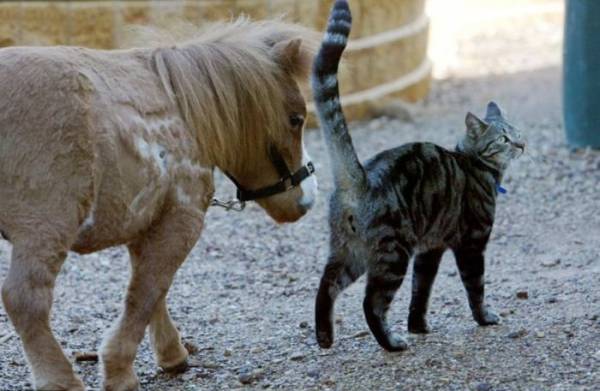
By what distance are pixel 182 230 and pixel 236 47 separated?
0.84 meters

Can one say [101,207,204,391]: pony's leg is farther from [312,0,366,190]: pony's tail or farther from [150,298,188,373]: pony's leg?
[312,0,366,190]: pony's tail

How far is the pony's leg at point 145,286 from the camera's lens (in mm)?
4461

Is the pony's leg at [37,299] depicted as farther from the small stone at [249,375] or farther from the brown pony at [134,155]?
the small stone at [249,375]

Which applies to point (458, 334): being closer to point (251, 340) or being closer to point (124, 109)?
point (251, 340)

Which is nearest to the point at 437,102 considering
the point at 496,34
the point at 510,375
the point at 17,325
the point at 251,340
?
the point at 496,34

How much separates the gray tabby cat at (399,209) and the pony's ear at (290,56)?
0.49 ft

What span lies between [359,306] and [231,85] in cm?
186

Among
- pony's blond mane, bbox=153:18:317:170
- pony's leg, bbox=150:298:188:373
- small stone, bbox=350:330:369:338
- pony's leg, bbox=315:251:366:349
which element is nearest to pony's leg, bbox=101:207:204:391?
pony's blond mane, bbox=153:18:317:170

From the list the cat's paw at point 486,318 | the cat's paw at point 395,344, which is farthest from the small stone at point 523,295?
the cat's paw at point 395,344

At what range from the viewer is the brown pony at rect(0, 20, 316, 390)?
4055mm

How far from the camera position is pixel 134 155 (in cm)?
435

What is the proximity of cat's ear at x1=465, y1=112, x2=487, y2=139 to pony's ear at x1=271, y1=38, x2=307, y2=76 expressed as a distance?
0.92 m


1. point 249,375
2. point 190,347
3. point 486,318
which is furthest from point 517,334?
point 190,347

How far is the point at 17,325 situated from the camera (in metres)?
4.04
